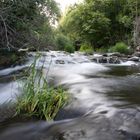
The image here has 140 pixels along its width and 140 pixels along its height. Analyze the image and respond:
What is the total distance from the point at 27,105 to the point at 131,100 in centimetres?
164

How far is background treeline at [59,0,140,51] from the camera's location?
25406 mm

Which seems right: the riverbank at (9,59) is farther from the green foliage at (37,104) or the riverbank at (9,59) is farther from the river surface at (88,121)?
the green foliage at (37,104)

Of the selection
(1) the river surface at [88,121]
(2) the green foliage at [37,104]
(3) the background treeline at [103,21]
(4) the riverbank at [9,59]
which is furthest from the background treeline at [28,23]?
(3) the background treeline at [103,21]

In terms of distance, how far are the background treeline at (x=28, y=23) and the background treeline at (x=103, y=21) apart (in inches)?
614

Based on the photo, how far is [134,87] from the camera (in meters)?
5.88

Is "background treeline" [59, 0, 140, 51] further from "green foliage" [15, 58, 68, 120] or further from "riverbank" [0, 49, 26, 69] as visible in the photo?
"green foliage" [15, 58, 68, 120]

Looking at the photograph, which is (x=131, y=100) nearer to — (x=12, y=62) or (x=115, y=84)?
(x=115, y=84)

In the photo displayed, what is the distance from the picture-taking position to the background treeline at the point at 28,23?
8.56 metres

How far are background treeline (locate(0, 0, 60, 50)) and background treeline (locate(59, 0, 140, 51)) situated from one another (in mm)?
15601

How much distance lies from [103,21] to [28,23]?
16.9 m

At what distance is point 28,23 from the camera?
30.6 feet

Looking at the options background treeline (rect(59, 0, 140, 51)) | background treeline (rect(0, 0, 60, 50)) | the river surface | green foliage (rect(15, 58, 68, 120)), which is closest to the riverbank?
background treeline (rect(0, 0, 60, 50))

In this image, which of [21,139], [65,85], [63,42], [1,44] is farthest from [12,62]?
[63,42]

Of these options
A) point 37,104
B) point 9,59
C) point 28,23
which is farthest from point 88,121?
point 9,59
